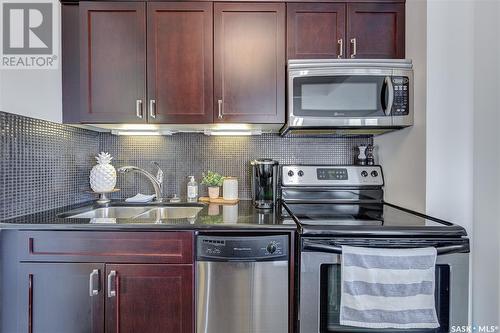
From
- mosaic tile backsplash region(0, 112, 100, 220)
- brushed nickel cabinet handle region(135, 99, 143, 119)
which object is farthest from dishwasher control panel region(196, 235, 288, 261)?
mosaic tile backsplash region(0, 112, 100, 220)

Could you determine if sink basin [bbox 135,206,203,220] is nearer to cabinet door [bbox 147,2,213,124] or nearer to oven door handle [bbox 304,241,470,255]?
cabinet door [bbox 147,2,213,124]

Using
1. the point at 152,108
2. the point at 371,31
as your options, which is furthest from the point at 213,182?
the point at 371,31

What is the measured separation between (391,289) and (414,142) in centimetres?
80

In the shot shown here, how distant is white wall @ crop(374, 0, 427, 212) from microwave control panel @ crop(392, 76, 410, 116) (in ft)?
0.14

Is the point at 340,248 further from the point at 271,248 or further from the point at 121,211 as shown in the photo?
the point at 121,211

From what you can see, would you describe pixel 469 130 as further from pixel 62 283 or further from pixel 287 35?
pixel 62 283

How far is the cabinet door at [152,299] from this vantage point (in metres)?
1.23

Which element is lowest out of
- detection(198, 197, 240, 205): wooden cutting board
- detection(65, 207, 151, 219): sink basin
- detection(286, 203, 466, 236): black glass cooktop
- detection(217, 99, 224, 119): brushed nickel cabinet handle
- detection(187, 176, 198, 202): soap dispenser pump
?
detection(65, 207, 151, 219): sink basin

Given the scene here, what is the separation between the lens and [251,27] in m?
1.56

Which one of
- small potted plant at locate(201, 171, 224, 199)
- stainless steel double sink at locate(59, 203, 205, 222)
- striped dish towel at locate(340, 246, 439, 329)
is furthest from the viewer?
small potted plant at locate(201, 171, 224, 199)

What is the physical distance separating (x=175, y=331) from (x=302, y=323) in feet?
1.96

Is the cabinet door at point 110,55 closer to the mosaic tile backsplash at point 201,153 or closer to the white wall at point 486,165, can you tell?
the mosaic tile backsplash at point 201,153

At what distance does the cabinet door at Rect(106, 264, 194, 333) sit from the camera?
4.02 feet

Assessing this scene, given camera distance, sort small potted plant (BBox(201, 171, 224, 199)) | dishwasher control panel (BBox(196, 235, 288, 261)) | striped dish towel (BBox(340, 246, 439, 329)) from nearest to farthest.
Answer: striped dish towel (BBox(340, 246, 439, 329)) < dishwasher control panel (BBox(196, 235, 288, 261)) < small potted plant (BBox(201, 171, 224, 199))
